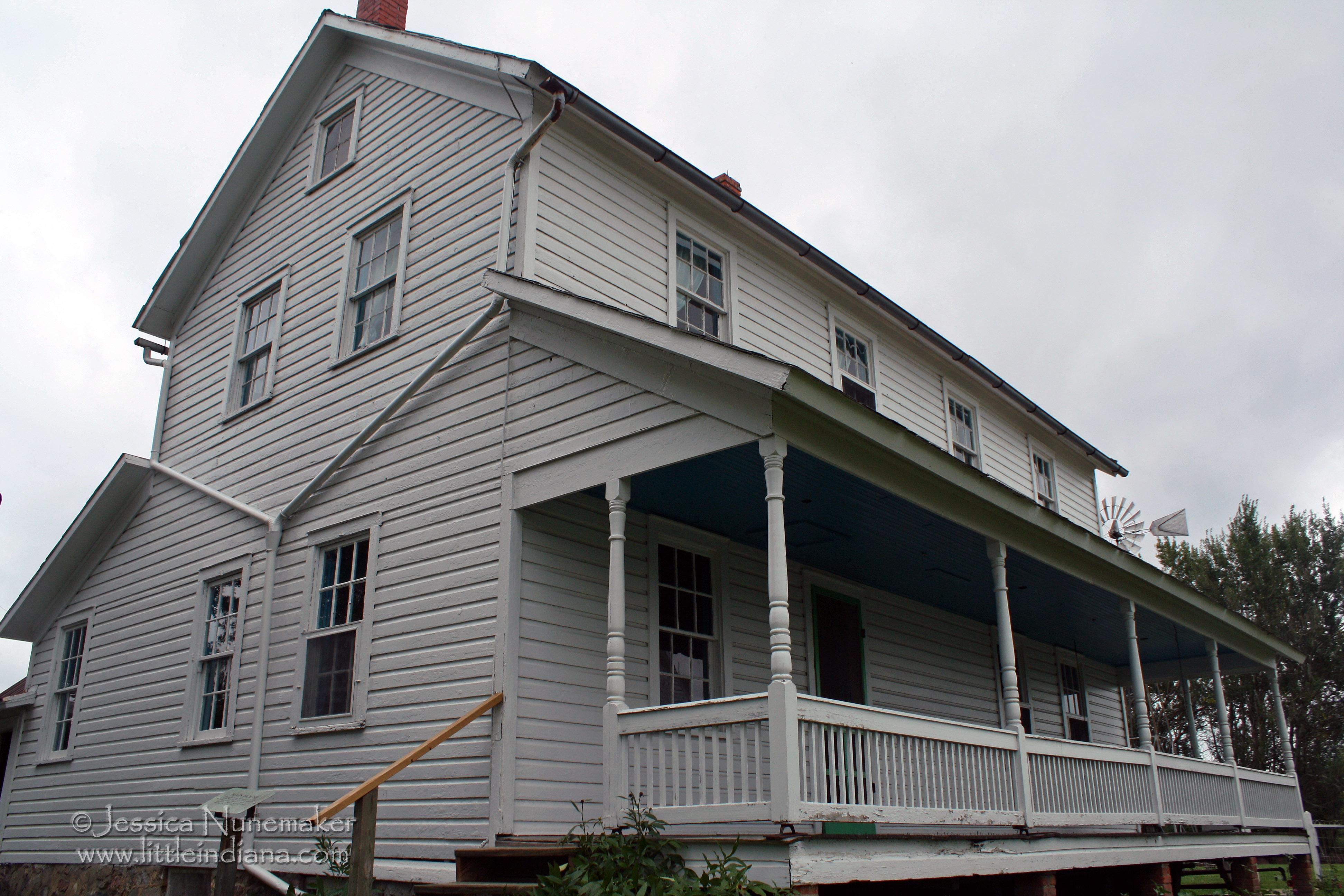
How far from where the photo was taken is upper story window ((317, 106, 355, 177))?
1235cm

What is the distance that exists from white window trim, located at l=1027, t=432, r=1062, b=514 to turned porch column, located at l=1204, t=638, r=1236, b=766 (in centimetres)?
395

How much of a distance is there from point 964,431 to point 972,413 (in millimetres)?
520

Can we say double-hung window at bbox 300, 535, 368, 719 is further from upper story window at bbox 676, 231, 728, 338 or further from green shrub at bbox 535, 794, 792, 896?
upper story window at bbox 676, 231, 728, 338

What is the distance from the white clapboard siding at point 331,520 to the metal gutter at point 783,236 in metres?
0.82

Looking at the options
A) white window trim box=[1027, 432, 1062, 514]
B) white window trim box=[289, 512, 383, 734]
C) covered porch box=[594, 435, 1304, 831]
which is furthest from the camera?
white window trim box=[1027, 432, 1062, 514]

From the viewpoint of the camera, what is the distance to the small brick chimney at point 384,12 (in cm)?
1345

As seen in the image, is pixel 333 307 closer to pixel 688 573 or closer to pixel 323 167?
pixel 323 167

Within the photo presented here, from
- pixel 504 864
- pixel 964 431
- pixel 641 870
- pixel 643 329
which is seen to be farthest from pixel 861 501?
pixel 964 431

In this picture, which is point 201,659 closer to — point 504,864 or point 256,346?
point 256,346

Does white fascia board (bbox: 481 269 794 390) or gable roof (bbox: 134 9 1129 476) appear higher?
gable roof (bbox: 134 9 1129 476)

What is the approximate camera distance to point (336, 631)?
31.2 ft

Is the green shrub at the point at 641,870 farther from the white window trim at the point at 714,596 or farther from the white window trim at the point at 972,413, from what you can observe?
the white window trim at the point at 972,413

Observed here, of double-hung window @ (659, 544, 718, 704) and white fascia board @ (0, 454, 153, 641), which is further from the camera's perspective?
white fascia board @ (0, 454, 153, 641)

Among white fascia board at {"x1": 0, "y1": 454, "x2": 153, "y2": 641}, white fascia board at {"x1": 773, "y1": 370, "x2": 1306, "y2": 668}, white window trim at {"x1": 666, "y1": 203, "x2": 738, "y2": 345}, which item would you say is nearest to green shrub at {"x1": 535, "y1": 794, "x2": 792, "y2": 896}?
white fascia board at {"x1": 773, "y1": 370, "x2": 1306, "y2": 668}
